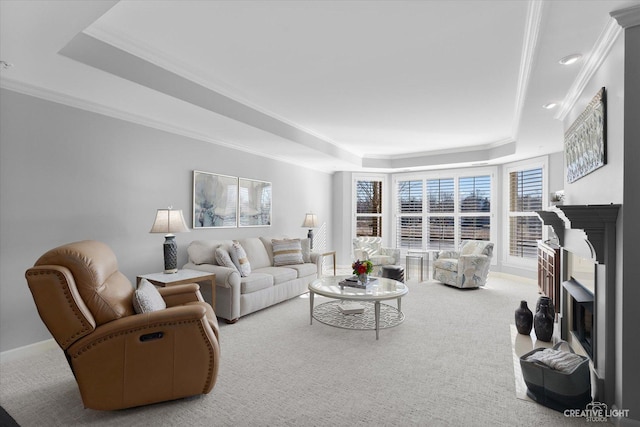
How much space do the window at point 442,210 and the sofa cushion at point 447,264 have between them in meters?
1.58

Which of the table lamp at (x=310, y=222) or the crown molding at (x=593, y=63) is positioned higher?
the crown molding at (x=593, y=63)

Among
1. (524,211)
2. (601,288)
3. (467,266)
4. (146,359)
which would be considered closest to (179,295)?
(146,359)

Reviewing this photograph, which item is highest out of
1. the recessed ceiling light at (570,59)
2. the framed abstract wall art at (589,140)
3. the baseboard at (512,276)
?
the recessed ceiling light at (570,59)

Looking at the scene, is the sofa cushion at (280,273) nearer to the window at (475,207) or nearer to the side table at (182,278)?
the side table at (182,278)

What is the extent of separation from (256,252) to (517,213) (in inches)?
200

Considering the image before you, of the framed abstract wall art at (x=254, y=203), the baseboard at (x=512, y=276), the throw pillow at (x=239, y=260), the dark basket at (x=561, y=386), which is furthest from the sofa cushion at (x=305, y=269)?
the baseboard at (x=512, y=276)

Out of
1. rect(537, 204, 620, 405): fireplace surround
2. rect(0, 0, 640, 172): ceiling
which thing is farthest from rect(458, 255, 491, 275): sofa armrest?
rect(537, 204, 620, 405): fireplace surround

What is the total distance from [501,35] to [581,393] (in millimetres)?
2576

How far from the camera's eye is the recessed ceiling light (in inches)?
96.3

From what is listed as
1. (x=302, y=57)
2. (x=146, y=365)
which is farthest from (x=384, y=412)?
(x=302, y=57)

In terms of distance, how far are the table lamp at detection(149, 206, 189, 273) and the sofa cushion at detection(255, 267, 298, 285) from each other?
1.26 meters

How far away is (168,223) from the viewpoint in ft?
12.1

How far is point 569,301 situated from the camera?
3.13 meters

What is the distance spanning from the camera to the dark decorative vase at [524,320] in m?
3.38
